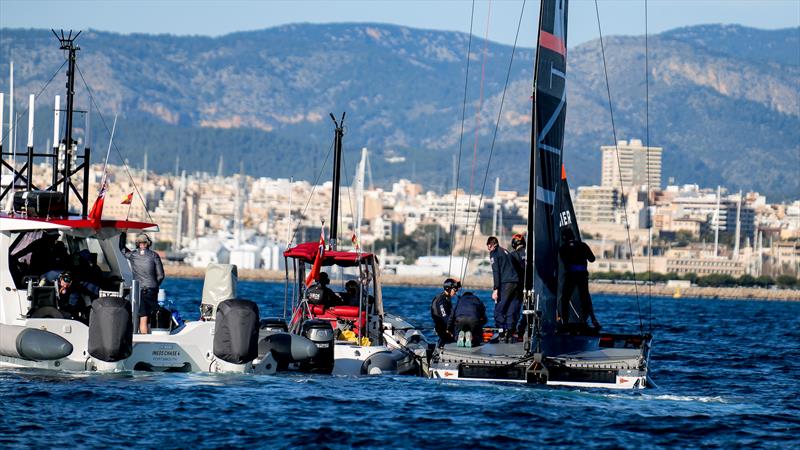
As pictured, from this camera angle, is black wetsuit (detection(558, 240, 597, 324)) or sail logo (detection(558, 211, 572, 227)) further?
sail logo (detection(558, 211, 572, 227))

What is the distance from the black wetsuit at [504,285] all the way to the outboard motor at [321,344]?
2.43 metres

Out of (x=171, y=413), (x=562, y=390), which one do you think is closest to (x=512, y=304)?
(x=562, y=390)

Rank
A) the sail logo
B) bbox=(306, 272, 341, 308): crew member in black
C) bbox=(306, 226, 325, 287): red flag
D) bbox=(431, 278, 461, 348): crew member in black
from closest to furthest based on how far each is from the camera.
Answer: the sail logo < bbox=(431, 278, 461, 348): crew member in black < bbox=(306, 226, 325, 287): red flag < bbox=(306, 272, 341, 308): crew member in black

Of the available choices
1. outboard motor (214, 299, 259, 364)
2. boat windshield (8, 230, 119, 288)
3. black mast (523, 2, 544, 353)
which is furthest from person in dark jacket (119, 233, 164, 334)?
black mast (523, 2, 544, 353)

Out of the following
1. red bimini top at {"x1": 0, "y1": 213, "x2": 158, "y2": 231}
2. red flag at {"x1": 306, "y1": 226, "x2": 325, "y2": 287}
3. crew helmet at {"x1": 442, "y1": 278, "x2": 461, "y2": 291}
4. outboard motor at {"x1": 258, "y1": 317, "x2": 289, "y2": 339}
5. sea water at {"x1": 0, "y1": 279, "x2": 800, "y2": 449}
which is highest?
red bimini top at {"x1": 0, "y1": 213, "x2": 158, "y2": 231}

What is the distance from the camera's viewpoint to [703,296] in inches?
5758

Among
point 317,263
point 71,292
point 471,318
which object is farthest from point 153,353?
point 471,318

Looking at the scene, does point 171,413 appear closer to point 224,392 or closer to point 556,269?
point 224,392

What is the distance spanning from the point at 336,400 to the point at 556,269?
4.38 metres

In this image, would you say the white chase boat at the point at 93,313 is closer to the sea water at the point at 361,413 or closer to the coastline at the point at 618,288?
the sea water at the point at 361,413

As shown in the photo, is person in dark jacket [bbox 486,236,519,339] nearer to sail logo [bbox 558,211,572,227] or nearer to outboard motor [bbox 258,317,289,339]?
sail logo [bbox 558,211,572,227]

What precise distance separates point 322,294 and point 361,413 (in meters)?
6.81

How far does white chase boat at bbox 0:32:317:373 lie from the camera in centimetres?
2094

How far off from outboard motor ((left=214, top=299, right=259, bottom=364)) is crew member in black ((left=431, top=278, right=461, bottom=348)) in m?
4.03
